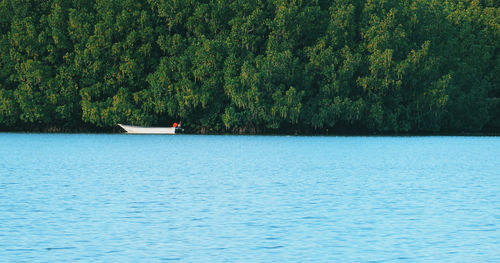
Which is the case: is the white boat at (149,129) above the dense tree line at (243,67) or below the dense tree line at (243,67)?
below

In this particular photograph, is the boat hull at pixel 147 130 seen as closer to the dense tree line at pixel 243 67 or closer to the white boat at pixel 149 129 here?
the white boat at pixel 149 129

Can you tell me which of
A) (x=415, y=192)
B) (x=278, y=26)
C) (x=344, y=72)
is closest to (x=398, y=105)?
(x=344, y=72)

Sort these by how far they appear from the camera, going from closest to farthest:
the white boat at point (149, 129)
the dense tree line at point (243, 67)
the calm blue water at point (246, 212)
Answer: the calm blue water at point (246, 212)
the dense tree line at point (243, 67)
the white boat at point (149, 129)

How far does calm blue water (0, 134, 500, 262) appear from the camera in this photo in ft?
44.8

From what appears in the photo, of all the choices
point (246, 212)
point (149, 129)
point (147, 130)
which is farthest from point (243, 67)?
point (246, 212)

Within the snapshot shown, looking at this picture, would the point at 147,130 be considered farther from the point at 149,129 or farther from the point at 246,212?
the point at 246,212

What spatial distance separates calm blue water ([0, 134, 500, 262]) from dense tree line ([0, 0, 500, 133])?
35323mm

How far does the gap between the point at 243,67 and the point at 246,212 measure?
2013 inches

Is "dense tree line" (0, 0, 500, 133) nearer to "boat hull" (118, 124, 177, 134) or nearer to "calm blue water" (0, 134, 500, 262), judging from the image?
"boat hull" (118, 124, 177, 134)

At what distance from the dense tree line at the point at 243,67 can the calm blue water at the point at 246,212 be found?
35.3 metres

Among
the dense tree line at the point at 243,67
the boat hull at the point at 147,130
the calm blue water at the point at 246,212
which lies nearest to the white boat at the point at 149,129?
the boat hull at the point at 147,130

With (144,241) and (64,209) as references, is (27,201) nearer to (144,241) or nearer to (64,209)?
(64,209)

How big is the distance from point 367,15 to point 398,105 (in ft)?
27.8

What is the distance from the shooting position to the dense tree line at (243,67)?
69375mm
